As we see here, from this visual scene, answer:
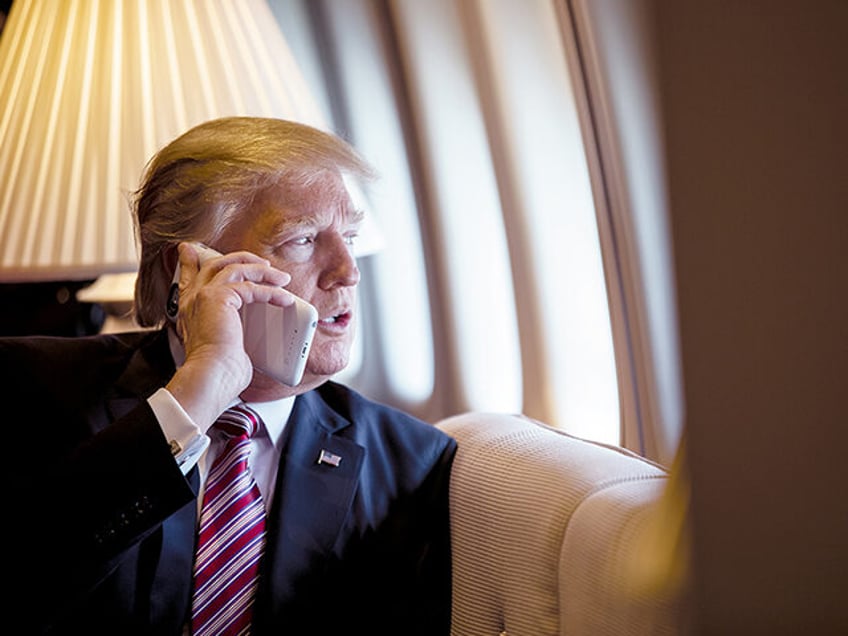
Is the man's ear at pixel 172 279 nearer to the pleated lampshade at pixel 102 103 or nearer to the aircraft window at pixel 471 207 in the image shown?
the pleated lampshade at pixel 102 103

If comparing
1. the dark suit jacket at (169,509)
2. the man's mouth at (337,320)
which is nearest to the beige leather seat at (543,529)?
→ the dark suit jacket at (169,509)

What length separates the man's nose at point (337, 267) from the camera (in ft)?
5.93

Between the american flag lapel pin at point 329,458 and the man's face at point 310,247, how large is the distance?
5.4 inches

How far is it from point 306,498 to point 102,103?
0.92m

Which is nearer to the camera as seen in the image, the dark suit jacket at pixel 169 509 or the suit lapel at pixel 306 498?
the dark suit jacket at pixel 169 509

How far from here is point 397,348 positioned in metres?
3.71

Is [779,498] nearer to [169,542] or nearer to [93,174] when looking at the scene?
[169,542]

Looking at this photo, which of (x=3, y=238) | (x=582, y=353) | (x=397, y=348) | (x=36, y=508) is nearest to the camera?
(x=36, y=508)

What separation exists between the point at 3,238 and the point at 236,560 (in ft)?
2.69

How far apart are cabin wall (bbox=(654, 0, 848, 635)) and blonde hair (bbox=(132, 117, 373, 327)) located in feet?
5.20

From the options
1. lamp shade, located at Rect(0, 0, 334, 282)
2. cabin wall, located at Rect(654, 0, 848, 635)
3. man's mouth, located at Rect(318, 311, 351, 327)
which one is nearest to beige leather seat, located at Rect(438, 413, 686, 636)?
man's mouth, located at Rect(318, 311, 351, 327)

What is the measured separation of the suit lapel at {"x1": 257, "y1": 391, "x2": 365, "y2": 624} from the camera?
171cm

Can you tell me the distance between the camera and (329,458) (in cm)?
183

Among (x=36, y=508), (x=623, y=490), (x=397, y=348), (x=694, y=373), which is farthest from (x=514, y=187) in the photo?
(x=694, y=373)
